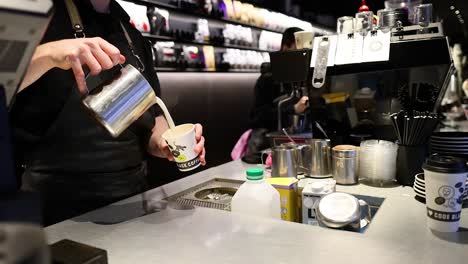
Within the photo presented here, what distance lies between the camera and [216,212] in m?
1.06

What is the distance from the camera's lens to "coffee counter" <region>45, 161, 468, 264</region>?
2.58ft

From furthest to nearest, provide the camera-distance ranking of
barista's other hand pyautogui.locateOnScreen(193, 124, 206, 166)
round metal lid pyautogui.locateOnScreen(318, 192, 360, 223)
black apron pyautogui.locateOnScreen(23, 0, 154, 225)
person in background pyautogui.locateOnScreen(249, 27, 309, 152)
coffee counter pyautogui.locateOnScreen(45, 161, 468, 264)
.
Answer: person in background pyautogui.locateOnScreen(249, 27, 309, 152), black apron pyautogui.locateOnScreen(23, 0, 154, 225), barista's other hand pyautogui.locateOnScreen(193, 124, 206, 166), round metal lid pyautogui.locateOnScreen(318, 192, 360, 223), coffee counter pyautogui.locateOnScreen(45, 161, 468, 264)

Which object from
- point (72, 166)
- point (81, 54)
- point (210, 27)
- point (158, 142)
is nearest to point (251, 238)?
point (81, 54)

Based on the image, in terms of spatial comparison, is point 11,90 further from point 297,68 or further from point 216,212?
point 297,68

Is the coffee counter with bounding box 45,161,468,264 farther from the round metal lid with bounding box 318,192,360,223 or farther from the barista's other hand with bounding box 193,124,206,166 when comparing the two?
the barista's other hand with bounding box 193,124,206,166

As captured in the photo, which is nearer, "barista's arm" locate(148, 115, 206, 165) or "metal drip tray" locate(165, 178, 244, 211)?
"metal drip tray" locate(165, 178, 244, 211)

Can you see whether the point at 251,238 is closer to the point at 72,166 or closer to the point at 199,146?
the point at 199,146

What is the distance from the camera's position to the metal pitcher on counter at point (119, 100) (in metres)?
0.86

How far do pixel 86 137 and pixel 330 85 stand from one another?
3.23ft

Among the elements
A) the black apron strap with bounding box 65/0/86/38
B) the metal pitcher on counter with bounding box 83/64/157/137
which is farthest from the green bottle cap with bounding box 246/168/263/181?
the black apron strap with bounding box 65/0/86/38

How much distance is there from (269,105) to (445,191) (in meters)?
2.18

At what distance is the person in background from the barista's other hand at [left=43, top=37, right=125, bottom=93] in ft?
6.14

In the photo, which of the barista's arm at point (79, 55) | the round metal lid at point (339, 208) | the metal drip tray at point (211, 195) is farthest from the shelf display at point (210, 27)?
the round metal lid at point (339, 208)

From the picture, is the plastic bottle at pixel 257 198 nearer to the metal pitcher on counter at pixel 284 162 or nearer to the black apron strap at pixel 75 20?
the metal pitcher on counter at pixel 284 162
